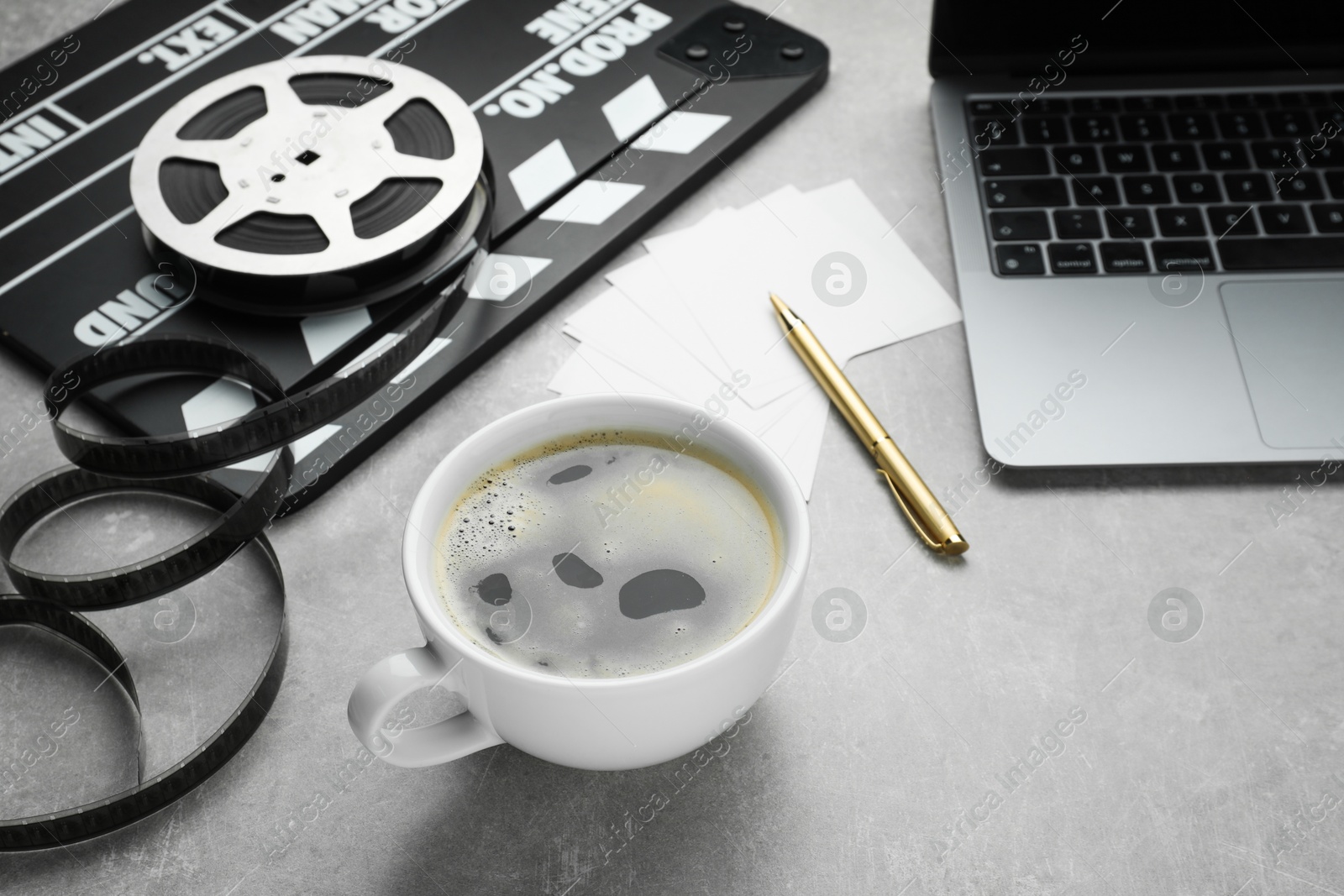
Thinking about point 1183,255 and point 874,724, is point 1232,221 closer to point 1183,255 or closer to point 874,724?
point 1183,255

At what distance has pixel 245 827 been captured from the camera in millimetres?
591

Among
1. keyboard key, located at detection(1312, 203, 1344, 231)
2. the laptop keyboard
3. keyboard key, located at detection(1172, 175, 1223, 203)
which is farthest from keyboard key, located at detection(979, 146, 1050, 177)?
keyboard key, located at detection(1312, 203, 1344, 231)

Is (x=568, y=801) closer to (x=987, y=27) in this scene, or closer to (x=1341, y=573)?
(x=1341, y=573)

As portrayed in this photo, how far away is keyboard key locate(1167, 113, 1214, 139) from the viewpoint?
90cm

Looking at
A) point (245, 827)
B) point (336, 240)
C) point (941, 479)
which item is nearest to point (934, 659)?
point (941, 479)

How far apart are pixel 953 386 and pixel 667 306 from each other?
23cm

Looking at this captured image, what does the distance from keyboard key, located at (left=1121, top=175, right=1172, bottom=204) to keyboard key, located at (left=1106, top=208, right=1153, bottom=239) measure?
1 centimetres

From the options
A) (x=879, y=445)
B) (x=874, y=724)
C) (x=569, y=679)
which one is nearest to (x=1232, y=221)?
(x=879, y=445)

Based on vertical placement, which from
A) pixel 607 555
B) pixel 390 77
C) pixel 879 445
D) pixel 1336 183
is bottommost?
pixel 1336 183

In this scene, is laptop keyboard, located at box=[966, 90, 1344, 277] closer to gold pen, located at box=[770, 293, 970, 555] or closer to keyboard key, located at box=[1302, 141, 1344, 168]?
keyboard key, located at box=[1302, 141, 1344, 168]

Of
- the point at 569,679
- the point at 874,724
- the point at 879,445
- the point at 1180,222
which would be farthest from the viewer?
the point at 1180,222

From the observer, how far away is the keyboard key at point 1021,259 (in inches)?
32.6

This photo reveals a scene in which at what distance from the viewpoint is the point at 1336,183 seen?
0.86 metres

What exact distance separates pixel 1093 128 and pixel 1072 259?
151 millimetres
